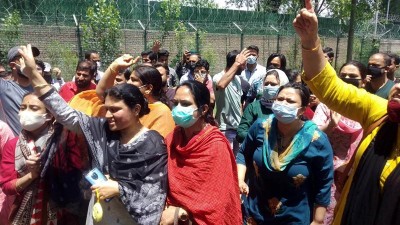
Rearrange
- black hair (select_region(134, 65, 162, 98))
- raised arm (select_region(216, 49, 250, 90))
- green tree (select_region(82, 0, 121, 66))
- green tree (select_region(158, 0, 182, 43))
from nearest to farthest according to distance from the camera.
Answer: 1. black hair (select_region(134, 65, 162, 98))
2. raised arm (select_region(216, 49, 250, 90))
3. green tree (select_region(82, 0, 121, 66))
4. green tree (select_region(158, 0, 182, 43))

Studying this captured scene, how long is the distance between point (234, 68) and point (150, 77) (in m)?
1.57

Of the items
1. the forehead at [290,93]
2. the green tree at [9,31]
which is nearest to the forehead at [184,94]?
the forehead at [290,93]

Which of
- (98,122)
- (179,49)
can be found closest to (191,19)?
(179,49)

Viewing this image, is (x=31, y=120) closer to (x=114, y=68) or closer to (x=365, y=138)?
(x=114, y=68)

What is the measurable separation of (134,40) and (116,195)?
1210cm

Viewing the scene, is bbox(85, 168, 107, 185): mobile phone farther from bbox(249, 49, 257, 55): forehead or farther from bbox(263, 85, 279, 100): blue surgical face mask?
bbox(249, 49, 257, 55): forehead

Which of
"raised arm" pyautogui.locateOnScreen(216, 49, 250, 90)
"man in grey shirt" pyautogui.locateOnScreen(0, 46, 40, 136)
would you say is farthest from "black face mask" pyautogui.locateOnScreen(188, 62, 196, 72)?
"man in grey shirt" pyautogui.locateOnScreen(0, 46, 40, 136)

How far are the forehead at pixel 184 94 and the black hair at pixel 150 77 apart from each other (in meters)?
0.69

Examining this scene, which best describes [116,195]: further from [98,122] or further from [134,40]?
[134,40]

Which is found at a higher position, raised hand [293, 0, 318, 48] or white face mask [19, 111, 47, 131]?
raised hand [293, 0, 318, 48]

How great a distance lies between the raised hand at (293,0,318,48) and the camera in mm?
2066

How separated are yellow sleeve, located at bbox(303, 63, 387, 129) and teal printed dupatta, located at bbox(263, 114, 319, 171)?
0.67 metres

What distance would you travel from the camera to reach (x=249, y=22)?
795 inches

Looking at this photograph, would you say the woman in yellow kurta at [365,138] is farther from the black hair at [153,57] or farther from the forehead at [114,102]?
the black hair at [153,57]
